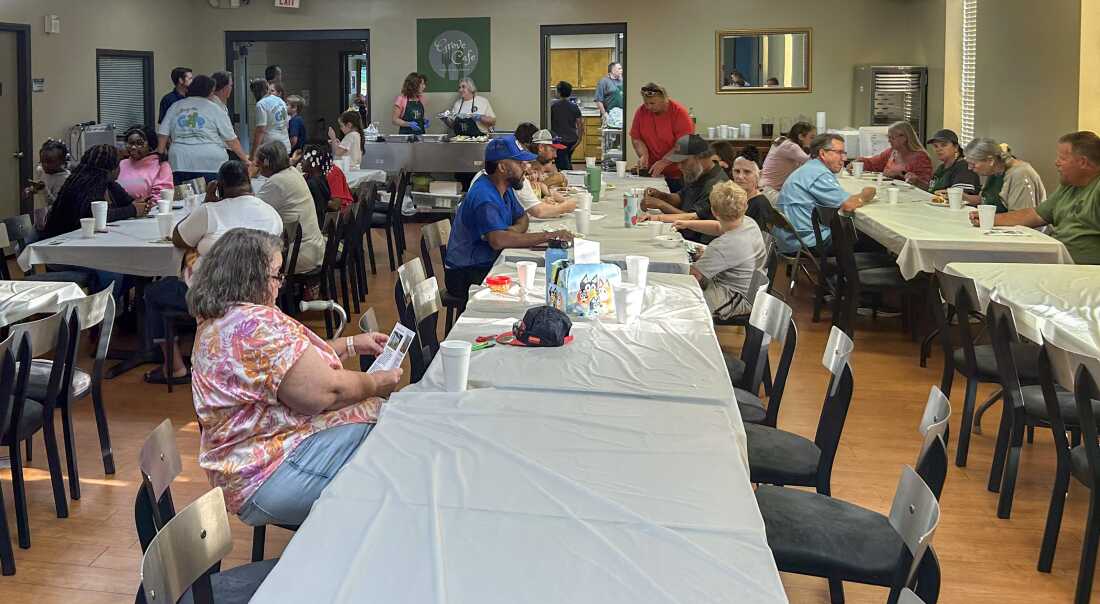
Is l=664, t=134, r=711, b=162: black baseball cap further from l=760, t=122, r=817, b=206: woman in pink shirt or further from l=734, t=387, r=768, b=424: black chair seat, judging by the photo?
l=734, t=387, r=768, b=424: black chair seat

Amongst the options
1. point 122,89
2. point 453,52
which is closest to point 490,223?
point 122,89

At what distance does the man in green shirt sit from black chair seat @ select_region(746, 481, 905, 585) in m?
3.61

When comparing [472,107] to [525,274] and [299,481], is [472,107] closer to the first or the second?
[525,274]

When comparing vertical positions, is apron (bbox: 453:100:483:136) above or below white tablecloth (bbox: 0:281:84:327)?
above

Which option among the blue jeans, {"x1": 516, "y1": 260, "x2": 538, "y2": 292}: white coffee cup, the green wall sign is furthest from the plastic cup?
the green wall sign

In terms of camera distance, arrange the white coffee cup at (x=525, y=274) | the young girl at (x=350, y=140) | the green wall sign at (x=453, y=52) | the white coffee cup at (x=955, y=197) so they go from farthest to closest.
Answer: the green wall sign at (x=453, y=52)
the young girl at (x=350, y=140)
the white coffee cup at (x=955, y=197)
the white coffee cup at (x=525, y=274)

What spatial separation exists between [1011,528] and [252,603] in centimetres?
311

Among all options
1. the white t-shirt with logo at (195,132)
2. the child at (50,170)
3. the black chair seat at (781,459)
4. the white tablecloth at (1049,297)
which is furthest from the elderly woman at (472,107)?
the black chair seat at (781,459)

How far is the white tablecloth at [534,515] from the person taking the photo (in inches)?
68.0

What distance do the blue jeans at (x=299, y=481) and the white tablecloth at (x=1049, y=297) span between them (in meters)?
2.39

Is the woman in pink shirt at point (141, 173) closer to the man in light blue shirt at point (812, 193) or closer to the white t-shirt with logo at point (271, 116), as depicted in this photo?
the white t-shirt with logo at point (271, 116)

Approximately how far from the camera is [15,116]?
35.2ft

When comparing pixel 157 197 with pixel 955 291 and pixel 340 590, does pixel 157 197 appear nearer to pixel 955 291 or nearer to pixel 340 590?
pixel 955 291

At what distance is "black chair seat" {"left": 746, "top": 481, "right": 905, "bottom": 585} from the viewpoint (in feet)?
8.43
